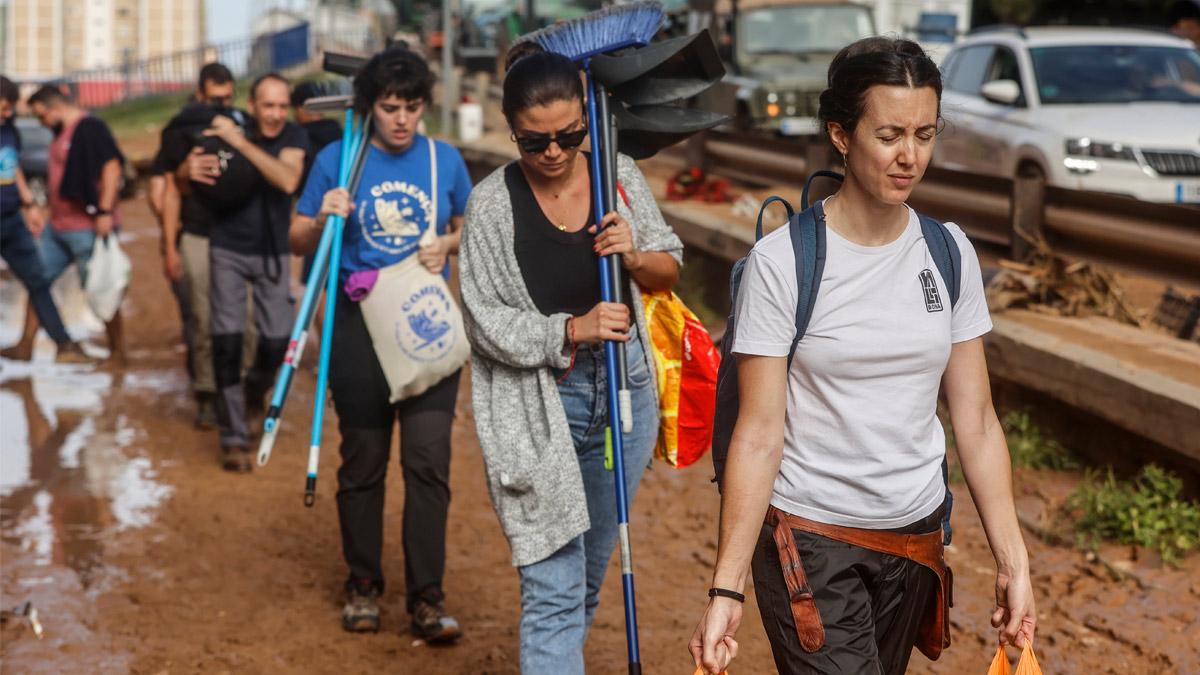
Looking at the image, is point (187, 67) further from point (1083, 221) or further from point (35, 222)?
point (1083, 221)

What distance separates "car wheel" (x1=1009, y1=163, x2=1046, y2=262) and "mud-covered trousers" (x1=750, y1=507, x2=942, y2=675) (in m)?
5.01

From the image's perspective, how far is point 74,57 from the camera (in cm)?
10512

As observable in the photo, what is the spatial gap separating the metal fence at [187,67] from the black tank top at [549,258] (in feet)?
118

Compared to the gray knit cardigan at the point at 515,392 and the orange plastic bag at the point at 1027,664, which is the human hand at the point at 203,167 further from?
the orange plastic bag at the point at 1027,664

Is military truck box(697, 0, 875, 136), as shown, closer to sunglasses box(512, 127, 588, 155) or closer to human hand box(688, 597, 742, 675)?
sunglasses box(512, 127, 588, 155)

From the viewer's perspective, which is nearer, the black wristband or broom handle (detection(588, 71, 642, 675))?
the black wristband

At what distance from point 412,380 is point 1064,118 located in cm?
714

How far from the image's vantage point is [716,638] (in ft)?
7.75

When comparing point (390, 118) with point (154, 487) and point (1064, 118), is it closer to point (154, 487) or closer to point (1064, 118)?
point (154, 487)

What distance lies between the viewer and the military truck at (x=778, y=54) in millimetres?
14195

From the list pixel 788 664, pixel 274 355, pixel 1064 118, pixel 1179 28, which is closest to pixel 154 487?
pixel 274 355

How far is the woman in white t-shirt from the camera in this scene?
2420 mm

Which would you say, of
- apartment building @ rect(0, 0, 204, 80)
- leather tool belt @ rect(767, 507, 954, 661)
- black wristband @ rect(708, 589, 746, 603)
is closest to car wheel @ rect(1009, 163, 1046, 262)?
leather tool belt @ rect(767, 507, 954, 661)

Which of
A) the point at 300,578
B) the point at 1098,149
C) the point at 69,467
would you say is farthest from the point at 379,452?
the point at 1098,149
